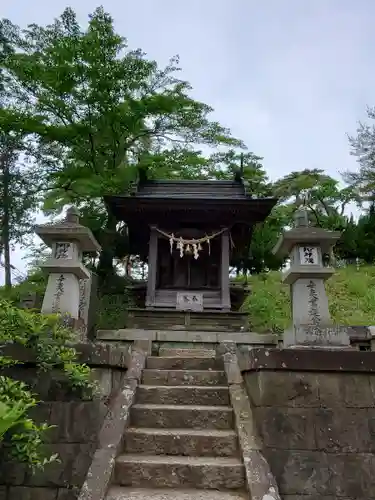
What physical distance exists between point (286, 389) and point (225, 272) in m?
7.02

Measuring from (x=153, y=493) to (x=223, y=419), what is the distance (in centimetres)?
113

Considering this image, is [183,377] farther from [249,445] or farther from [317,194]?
[317,194]

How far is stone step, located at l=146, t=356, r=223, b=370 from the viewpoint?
5305 mm

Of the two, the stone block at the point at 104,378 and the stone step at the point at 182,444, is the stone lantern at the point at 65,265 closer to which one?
the stone block at the point at 104,378

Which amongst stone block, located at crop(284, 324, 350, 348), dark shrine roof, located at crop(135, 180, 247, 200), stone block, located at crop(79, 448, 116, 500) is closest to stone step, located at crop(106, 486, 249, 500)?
stone block, located at crop(79, 448, 116, 500)

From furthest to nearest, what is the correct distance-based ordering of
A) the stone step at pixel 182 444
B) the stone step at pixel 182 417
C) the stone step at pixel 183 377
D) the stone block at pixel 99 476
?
1. the stone step at pixel 183 377
2. the stone step at pixel 182 417
3. the stone step at pixel 182 444
4. the stone block at pixel 99 476

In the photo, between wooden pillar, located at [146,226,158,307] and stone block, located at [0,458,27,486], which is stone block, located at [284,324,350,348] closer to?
stone block, located at [0,458,27,486]

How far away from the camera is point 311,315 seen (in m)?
5.49

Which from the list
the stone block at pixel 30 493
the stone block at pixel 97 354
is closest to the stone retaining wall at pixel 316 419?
the stone block at pixel 97 354

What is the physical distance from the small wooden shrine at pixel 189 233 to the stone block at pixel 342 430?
21.2 ft

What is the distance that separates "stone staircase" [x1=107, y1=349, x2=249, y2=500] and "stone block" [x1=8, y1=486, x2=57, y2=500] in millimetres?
582

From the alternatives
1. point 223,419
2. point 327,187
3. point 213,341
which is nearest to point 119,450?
point 223,419

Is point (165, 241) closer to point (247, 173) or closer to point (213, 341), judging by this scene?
point (213, 341)

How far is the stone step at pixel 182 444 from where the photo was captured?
3.73 m
